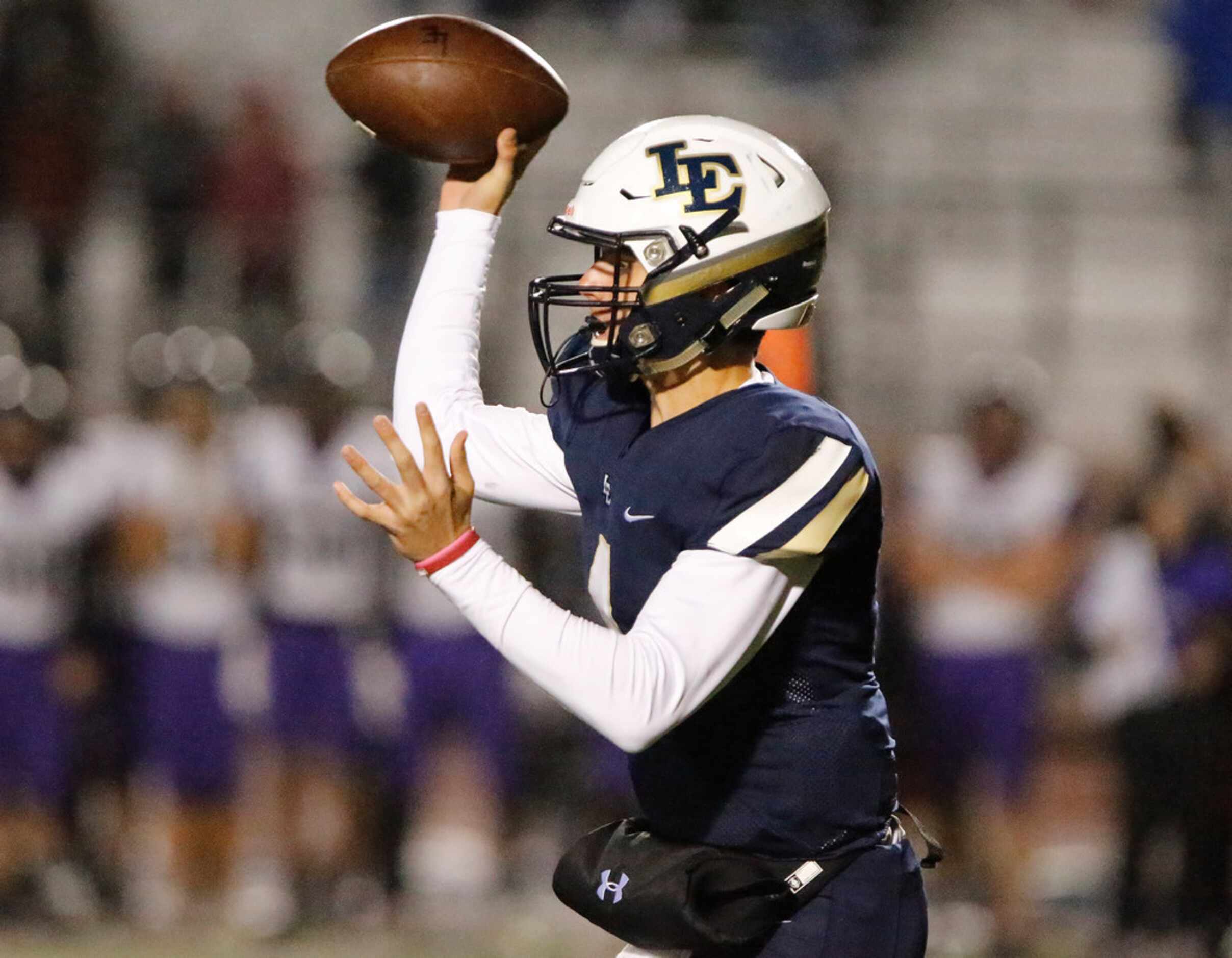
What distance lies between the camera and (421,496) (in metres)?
2.25

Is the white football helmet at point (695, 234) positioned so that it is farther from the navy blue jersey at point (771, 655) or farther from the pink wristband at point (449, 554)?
the pink wristband at point (449, 554)

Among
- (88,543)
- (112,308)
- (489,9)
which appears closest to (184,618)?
(88,543)

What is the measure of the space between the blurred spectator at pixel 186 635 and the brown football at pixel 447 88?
343 centimetres

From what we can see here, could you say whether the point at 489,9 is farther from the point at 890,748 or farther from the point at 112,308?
the point at 890,748

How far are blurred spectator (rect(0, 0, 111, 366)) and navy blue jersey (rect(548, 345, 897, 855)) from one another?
5.52 metres

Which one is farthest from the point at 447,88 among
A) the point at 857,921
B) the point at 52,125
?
the point at 52,125

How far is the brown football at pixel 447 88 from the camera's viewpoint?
2748 mm

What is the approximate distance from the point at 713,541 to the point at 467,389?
641mm

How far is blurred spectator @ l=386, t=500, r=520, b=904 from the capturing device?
6035mm

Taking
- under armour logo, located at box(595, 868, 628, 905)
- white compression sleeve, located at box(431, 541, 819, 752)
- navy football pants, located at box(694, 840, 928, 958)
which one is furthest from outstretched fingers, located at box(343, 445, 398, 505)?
navy football pants, located at box(694, 840, 928, 958)

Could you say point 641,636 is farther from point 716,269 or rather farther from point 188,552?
point 188,552

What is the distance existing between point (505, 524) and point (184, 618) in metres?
1.10

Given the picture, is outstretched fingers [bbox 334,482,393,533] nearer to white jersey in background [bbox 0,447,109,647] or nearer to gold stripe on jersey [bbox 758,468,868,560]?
gold stripe on jersey [bbox 758,468,868,560]

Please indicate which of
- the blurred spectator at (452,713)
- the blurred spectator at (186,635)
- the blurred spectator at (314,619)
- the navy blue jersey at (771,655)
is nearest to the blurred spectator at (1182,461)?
the blurred spectator at (452,713)
